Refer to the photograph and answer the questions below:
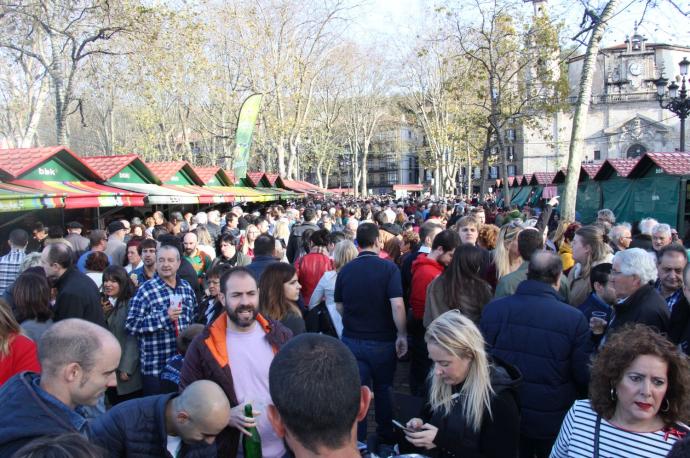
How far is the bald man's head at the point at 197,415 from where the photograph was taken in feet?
7.88

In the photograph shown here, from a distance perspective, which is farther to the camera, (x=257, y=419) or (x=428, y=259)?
(x=428, y=259)

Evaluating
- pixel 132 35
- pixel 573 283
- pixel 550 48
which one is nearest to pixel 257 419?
pixel 573 283

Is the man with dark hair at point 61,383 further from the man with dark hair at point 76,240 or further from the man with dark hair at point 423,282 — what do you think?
the man with dark hair at point 76,240

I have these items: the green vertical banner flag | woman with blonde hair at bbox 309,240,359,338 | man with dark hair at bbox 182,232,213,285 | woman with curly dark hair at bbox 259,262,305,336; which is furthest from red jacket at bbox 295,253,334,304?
the green vertical banner flag

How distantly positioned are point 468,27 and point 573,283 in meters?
15.4

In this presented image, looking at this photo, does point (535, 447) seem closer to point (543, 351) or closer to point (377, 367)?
point (543, 351)

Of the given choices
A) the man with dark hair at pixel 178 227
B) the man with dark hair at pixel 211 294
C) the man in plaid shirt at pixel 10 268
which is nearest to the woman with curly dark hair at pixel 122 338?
the man with dark hair at pixel 211 294

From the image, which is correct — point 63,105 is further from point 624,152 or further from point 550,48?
point 624,152

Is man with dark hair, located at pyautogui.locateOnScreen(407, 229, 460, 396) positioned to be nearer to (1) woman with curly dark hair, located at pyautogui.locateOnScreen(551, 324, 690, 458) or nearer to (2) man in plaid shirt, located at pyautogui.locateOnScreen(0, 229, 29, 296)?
(1) woman with curly dark hair, located at pyautogui.locateOnScreen(551, 324, 690, 458)

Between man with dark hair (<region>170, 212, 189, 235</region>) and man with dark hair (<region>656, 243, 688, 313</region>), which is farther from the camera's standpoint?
man with dark hair (<region>170, 212, 189, 235</region>)

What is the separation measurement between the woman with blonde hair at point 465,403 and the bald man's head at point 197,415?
0.86 m

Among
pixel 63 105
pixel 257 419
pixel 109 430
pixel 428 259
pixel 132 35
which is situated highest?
pixel 132 35

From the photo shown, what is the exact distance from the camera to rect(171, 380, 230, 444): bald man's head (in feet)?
7.88

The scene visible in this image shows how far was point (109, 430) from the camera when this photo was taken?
7.90ft
